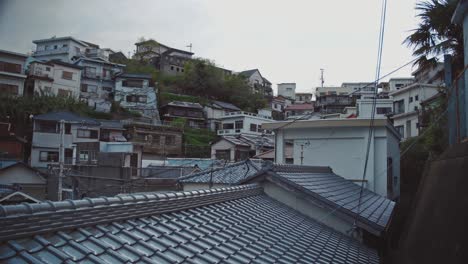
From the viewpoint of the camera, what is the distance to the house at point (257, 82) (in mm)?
67537

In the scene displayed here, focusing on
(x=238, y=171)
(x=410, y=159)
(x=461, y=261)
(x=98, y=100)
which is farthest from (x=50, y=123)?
(x=98, y=100)

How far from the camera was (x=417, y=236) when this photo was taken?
7188 mm

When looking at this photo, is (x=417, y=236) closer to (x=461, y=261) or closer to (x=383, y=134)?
(x=461, y=261)

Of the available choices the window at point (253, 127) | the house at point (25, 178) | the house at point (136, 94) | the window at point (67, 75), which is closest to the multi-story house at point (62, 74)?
Answer: the window at point (67, 75)

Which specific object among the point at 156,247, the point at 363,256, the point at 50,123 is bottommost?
the point at 363,256

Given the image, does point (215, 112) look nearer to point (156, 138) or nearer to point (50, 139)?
point (156, 138)

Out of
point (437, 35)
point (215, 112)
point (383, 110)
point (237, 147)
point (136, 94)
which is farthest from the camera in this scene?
point (215, 112)

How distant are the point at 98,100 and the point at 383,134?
38517 millimetres

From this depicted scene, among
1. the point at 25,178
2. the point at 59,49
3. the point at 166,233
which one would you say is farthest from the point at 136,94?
the point at 166,233

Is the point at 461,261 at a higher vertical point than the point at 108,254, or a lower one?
lower

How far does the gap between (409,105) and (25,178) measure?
1423 inches

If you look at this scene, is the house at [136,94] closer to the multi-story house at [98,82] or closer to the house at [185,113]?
the multi-story house at [98,82]

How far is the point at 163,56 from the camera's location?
212 feet

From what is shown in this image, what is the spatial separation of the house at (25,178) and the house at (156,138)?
17917 mm
